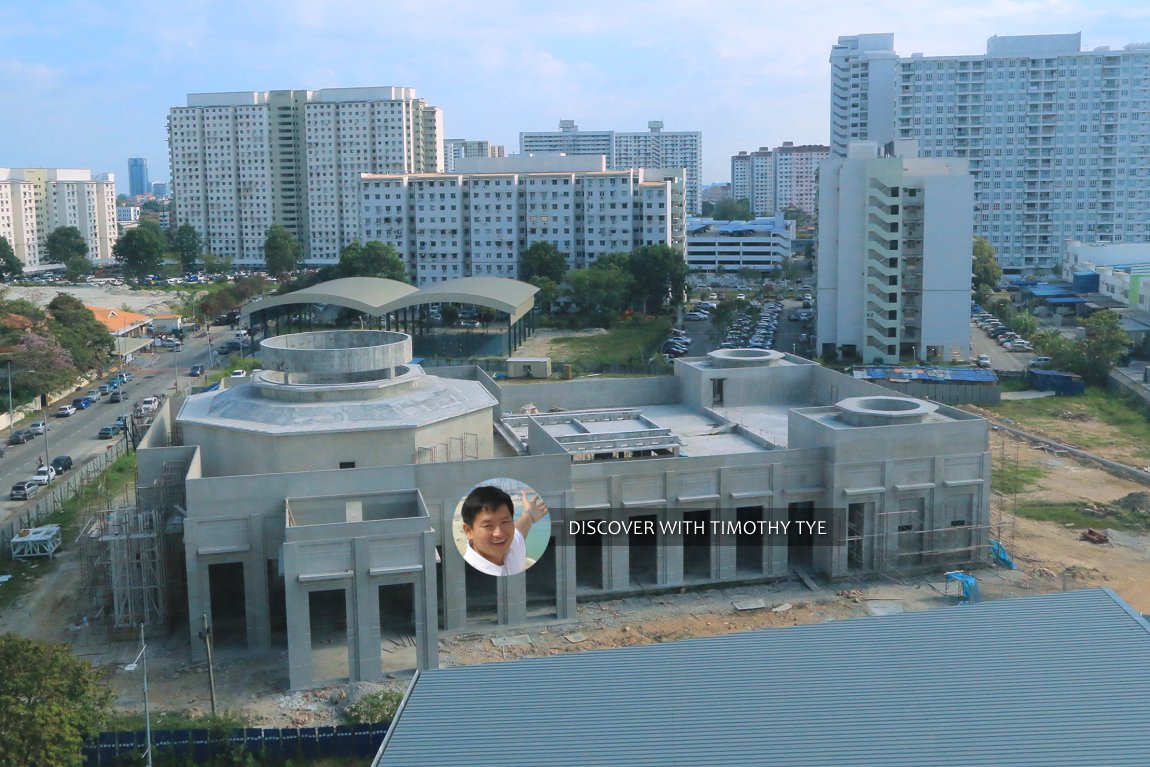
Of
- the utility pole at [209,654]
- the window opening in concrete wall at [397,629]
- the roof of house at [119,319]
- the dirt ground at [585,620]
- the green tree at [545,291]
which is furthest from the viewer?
the green tree at [545,291]

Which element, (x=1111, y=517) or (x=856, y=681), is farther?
(x=1111, y=517)

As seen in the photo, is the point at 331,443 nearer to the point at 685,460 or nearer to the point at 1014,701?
the point at 685,460

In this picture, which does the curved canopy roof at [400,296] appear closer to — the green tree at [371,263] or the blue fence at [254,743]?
the green tree at [371,263]

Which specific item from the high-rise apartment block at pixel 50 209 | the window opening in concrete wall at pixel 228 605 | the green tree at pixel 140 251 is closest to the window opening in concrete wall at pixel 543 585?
the window opening in concrete wall at pixel 228 605

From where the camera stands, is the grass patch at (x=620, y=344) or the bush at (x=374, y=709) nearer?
the bush at (x=374, y=709)

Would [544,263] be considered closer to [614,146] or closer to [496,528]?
[496,528]

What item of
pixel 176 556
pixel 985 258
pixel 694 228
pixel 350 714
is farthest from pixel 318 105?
pixel 350 714

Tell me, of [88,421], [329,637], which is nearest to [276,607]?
[329,637]
